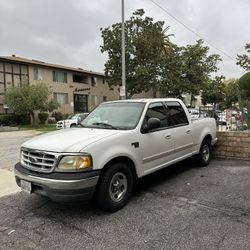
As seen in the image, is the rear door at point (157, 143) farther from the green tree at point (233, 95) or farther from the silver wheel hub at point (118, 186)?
the green tree at point (233, 95)

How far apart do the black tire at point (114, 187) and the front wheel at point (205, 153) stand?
9.30ft

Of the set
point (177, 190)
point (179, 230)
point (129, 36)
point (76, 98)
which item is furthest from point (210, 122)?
point (76, 98)

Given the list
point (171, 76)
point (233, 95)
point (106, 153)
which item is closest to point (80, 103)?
point (171, 76)

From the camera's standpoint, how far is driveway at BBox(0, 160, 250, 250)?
3.23 m

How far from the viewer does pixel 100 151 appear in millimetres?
3854

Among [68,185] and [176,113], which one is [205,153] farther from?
[68,185]

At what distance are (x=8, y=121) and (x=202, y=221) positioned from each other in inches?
1129

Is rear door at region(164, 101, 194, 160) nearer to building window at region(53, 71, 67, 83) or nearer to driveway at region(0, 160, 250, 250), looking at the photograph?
driveway at region(0, 160, 250, 250)

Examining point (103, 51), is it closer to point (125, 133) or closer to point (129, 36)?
point (129, 36)

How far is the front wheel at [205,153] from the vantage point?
21.6 feet

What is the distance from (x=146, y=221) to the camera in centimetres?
377

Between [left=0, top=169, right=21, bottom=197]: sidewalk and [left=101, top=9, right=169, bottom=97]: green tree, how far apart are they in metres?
22.0

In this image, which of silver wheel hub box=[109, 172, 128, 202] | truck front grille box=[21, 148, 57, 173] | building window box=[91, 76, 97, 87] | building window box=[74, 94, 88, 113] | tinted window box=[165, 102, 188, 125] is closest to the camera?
truck front grille box=[21, 148, 57, 173]

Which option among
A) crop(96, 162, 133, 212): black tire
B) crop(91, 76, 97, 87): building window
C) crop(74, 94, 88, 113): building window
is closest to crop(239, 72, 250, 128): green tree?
crop(96, 162, 133, 212): black tire
